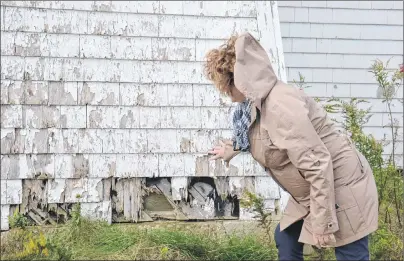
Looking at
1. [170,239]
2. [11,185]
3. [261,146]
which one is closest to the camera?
[261,146]

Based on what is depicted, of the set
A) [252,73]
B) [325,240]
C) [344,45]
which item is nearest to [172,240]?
[325,240]

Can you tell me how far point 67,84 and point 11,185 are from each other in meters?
0.91

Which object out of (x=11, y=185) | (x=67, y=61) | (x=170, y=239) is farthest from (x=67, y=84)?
(x=170, y=239)

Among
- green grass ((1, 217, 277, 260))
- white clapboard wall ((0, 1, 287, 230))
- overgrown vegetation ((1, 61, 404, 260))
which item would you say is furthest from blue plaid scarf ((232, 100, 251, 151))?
white clapboard wall ((0, 1, 287, 230))

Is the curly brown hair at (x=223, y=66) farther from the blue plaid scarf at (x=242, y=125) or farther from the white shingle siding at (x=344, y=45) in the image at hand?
the white shingle siding at (x=344, y=45)

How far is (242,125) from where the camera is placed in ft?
9.36

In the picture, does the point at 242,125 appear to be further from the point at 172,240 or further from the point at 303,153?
the point at 172,240

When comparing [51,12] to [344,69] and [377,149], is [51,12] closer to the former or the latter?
[377,149]

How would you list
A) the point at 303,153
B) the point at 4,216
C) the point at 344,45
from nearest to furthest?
the point at 303,153 → the point at 4,216 → the point at 344,45

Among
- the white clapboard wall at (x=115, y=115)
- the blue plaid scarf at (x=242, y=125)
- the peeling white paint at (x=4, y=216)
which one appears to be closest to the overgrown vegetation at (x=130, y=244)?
the peeling white paint at (x=4, y=216)

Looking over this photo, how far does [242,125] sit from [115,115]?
72.8 inches

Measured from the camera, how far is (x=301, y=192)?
105 inches

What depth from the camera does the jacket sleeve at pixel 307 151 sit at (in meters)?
2.40

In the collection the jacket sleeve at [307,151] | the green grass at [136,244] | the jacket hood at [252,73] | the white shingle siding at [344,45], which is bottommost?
the green grass at [136,244]
